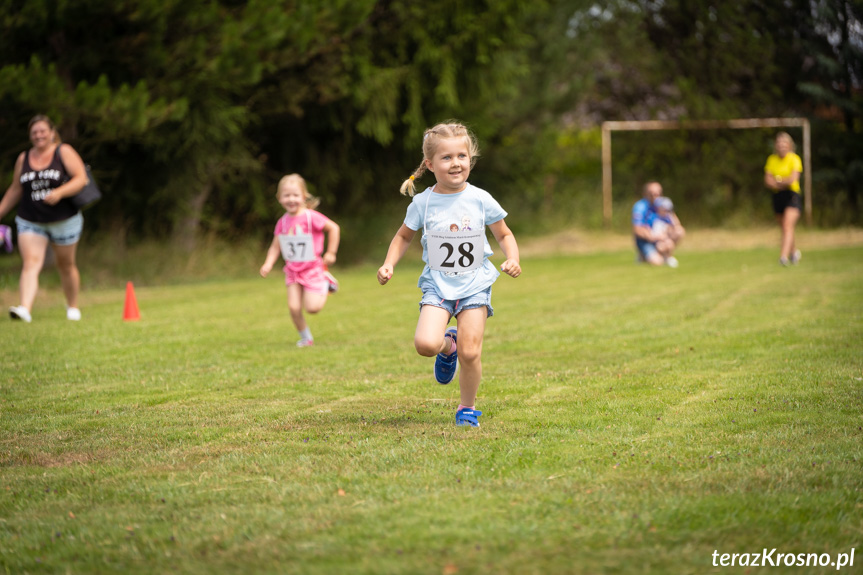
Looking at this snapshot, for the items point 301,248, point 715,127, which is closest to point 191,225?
point 301,248

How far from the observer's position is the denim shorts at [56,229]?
10633 mm

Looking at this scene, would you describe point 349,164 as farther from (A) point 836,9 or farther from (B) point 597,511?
(B) point 597,511

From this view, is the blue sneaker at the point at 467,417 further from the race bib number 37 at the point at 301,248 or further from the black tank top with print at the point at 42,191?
the black tank top with print at the point at 42,191

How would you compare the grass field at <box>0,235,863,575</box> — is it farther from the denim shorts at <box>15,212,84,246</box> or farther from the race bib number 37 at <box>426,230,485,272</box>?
the denim shorts at <box>15,212,84,246</box>

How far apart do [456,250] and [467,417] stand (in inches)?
35.7

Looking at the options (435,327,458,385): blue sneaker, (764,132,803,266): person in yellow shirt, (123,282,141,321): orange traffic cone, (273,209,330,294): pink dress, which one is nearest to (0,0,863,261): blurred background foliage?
(123,282,141,321): orange traffic cone

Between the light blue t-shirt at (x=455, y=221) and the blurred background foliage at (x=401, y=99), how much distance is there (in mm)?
9661

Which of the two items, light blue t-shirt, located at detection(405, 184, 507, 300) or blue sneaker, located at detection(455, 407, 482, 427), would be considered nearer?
blue sneaker, located at detection(455, 407, 482, 427)

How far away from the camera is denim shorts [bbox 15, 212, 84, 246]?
10633mm

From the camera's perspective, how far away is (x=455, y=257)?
5.49m

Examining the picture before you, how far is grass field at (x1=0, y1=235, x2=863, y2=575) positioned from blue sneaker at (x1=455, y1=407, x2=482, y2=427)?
10 centimetres

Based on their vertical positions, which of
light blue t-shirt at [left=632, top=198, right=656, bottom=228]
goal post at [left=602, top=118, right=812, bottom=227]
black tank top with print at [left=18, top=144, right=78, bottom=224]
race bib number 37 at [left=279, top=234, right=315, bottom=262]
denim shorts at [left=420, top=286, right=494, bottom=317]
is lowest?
denim shorts at [left=420, top=286, right=494, bottom=317]

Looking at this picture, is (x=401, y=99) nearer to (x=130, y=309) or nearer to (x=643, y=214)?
(x=643, y=214)

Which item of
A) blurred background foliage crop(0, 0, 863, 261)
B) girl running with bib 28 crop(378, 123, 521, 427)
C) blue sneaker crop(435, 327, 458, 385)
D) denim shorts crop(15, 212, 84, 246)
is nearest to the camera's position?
girl running with bib 28 crop(378, 123, 521, 427)
